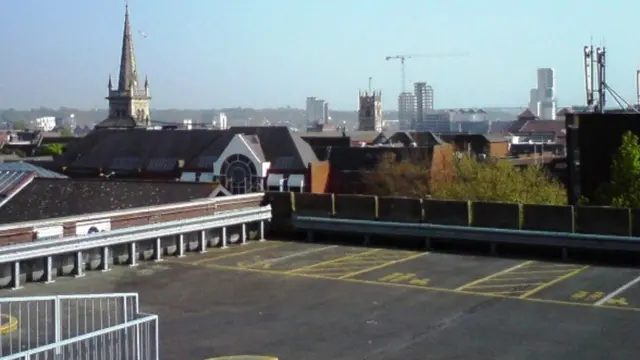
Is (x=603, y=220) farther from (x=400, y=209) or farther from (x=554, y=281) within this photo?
(x=400, y=209)

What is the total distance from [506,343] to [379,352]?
1.98 metres

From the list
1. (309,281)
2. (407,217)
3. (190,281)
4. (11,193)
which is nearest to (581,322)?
(309,281)

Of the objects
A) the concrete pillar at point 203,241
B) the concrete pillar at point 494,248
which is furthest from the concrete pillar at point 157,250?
the concrete pillar at point 494,248

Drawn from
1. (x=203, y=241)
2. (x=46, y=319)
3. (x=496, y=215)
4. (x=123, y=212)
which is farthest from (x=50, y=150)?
(x=46, y=319)

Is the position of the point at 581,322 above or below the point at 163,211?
below

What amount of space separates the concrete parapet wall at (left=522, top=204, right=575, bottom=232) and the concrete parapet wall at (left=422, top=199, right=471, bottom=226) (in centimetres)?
153

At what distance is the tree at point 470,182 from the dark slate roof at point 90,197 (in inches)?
747

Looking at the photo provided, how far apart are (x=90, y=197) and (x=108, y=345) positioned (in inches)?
853

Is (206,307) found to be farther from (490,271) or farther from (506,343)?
(490,271)

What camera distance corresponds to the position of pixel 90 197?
29.4m

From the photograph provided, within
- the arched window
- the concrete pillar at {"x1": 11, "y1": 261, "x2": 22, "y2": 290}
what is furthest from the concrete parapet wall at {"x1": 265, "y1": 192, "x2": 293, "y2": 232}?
the arched window

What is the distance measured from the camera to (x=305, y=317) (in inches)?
574

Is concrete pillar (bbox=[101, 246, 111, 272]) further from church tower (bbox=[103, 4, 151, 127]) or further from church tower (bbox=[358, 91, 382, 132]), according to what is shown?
church tower (bbox=[358, 91, 382, 132])

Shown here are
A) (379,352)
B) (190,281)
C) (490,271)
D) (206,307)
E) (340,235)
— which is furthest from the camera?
Answer: (340,235)
